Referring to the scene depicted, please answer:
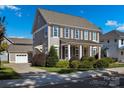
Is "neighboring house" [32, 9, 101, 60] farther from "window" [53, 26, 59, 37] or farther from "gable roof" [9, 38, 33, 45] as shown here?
"gable roof" [9, 38, 33, 45]

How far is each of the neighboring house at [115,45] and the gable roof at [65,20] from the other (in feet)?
29.4

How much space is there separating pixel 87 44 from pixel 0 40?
13849 mm

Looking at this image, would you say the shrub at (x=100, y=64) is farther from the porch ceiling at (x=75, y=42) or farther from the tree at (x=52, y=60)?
the porch ceiling at (x=75, y=42)

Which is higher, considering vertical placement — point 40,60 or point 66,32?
point 66,32

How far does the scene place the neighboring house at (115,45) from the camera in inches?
1596

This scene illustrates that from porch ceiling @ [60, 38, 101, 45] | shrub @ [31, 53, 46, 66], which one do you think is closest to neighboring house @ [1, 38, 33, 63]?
shrub @ [31, 53, 46, 66]

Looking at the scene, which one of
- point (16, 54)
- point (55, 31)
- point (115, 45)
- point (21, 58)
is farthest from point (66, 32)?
point (115, 45)

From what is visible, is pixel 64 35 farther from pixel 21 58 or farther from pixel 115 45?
pixel 115 45

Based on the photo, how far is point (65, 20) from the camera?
31.2m

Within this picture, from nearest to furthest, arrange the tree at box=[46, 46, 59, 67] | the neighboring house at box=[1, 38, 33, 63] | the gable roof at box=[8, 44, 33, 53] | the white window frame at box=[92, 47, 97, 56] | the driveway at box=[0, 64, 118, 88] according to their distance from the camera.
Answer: the driveway at box=[0, 64, 118, 88] < the tree at box=[46, 46, 59, 67] < the white window frame at box=[92, 47, 97, 56] < the neighboring house at box=[1, 38, 33, 63] < the gable roof at box=[8, 44, 33, 53]

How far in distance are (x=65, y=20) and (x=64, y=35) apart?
2.81 meters

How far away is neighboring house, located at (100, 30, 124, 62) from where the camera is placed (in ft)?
133

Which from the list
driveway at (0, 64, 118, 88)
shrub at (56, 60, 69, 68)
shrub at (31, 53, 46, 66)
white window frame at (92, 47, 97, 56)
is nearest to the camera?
driveway at (0, 64, 118, 88)

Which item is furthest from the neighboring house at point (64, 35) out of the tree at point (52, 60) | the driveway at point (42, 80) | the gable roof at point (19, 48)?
the driveway at point (42, 80)
